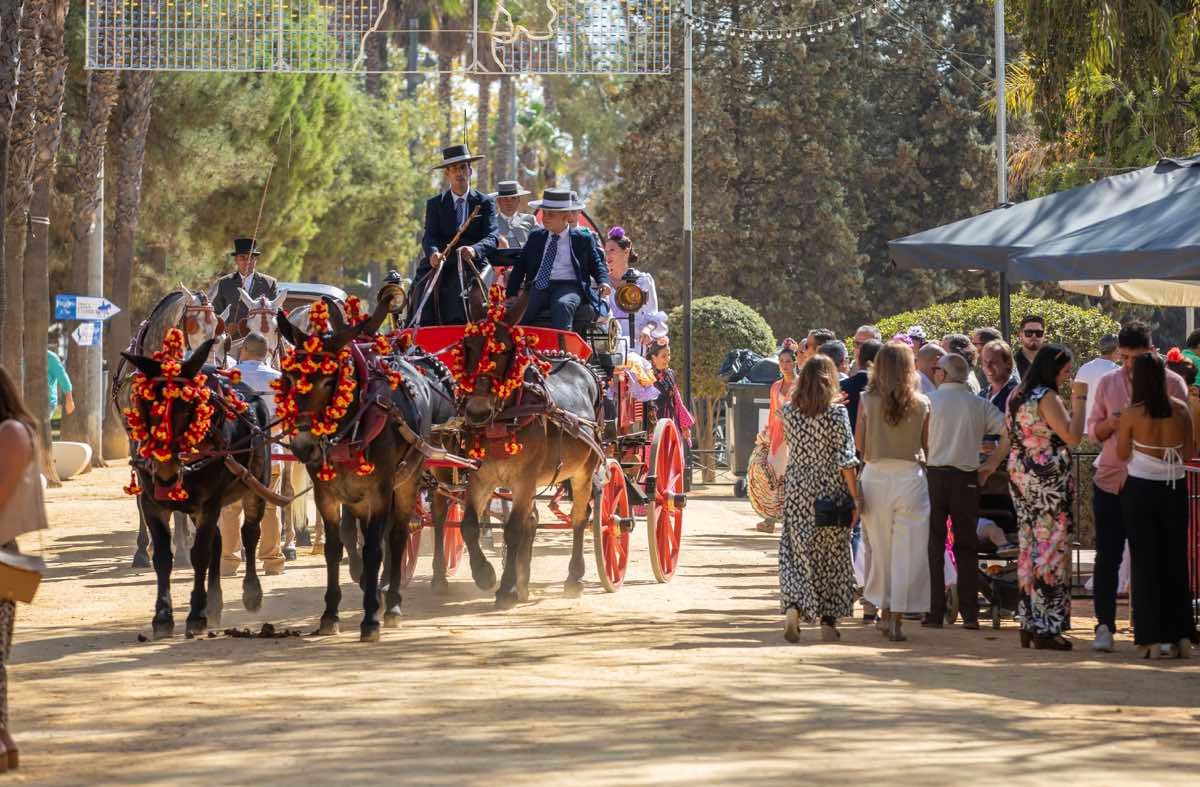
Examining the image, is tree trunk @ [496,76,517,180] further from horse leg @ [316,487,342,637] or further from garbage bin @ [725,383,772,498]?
horse leg @ [316,487,342,637]

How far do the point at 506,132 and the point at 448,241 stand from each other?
39.6 m

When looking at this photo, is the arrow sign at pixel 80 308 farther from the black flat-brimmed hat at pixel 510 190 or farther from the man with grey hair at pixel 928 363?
the man with grey hair at pixel 928 363

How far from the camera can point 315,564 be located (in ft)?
54.4

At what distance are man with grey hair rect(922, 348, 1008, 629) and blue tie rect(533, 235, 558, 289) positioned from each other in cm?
339

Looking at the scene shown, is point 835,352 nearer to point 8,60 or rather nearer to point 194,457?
point 194,457

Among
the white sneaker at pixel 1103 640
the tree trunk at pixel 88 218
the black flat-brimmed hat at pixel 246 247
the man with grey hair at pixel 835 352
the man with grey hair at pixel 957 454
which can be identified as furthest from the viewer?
the tree trunk at pixel 88 218

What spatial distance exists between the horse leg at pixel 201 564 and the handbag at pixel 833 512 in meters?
3.69

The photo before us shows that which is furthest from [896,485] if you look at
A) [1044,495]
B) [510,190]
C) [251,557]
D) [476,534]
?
[510,190]

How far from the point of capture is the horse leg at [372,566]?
37.1ft

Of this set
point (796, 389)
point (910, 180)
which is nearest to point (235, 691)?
point (796, 389)

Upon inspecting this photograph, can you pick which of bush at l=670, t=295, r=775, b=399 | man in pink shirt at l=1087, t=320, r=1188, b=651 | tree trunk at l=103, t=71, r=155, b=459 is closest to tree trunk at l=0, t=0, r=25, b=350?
man in pink shirt at l=1087, t=320, r=1188, b=651

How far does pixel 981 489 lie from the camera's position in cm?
1289

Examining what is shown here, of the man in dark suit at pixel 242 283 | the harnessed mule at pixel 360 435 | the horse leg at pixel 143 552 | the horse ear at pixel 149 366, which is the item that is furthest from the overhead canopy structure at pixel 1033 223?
the horse leg at pixel 143 552

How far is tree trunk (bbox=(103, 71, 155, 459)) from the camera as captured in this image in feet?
107
